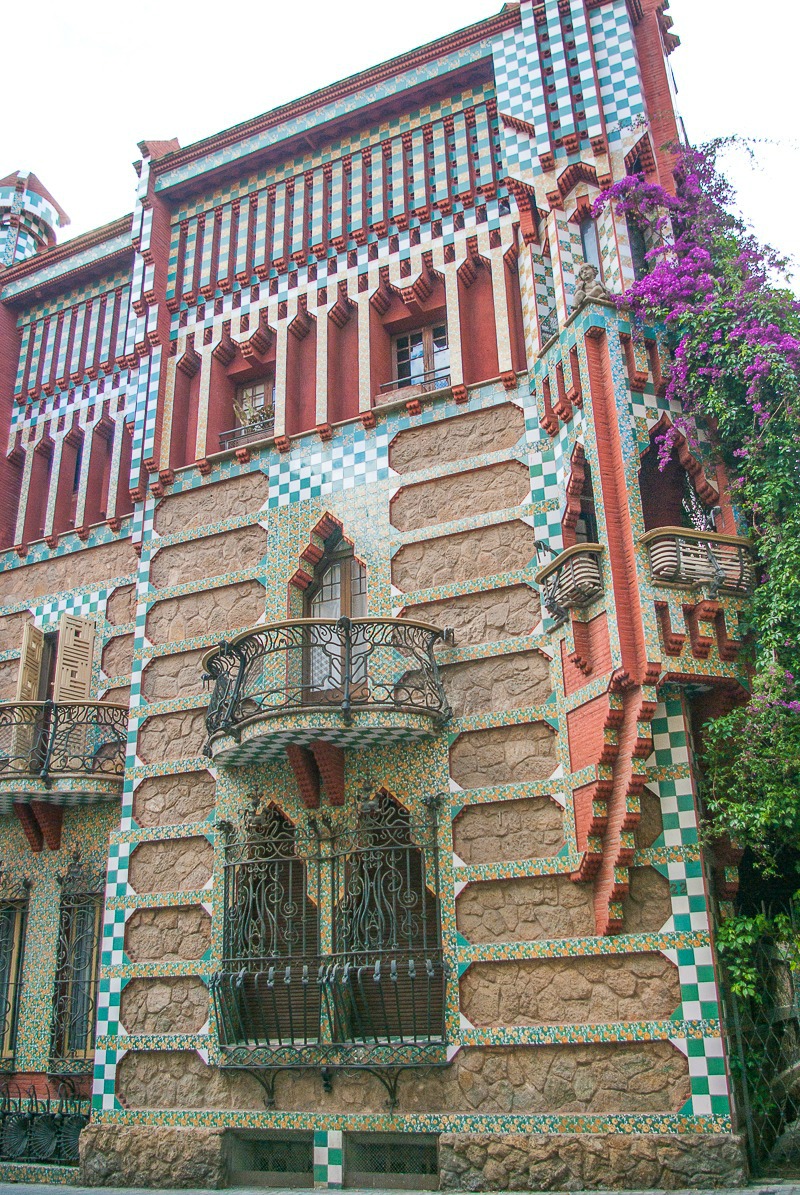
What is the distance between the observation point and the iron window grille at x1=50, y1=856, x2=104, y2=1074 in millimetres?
13719

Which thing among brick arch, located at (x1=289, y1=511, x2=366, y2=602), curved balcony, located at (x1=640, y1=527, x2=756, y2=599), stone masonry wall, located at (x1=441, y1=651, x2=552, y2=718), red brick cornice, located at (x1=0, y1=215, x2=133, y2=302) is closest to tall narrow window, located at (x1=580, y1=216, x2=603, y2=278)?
curved balcony, located at (x1=640, y1=527, x2=756, y2=599)

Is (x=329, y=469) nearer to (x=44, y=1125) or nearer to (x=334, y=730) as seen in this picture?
(x=334, y=730)

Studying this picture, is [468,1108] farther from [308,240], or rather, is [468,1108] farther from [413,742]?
[308,240]

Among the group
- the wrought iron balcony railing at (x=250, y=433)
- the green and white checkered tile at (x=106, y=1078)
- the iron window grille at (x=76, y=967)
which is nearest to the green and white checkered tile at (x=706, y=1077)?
the green and white checkered tile at (x=106, y=1078)

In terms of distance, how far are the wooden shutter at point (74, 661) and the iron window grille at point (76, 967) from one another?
2260 millimetres

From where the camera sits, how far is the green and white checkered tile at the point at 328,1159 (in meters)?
11.0

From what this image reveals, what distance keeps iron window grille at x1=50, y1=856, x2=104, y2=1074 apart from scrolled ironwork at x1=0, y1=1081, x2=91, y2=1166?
39cm

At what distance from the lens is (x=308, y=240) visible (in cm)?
1520

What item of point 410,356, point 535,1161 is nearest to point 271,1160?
point 535,1161

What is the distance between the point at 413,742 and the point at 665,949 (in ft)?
11.2

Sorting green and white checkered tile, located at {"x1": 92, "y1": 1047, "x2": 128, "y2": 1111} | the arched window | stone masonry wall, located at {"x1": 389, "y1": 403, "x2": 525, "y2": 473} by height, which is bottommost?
green and white checkered tile, located at {"x1": 92, "y1": 1047, "x2": 128, "y2": 1111}

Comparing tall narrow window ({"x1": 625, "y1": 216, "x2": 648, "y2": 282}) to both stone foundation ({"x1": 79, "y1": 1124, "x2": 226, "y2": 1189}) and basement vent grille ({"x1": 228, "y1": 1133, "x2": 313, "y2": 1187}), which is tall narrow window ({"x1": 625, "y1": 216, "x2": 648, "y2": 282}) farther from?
stone foundation ({"x1": 79, "y1": 1124, "x2": 226, "y2": 1189})

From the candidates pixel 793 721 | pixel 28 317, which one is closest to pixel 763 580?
pixel 793 721

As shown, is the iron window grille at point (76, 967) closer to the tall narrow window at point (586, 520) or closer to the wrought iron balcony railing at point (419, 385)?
the wrought iron balcony railing at point (419, 385)
